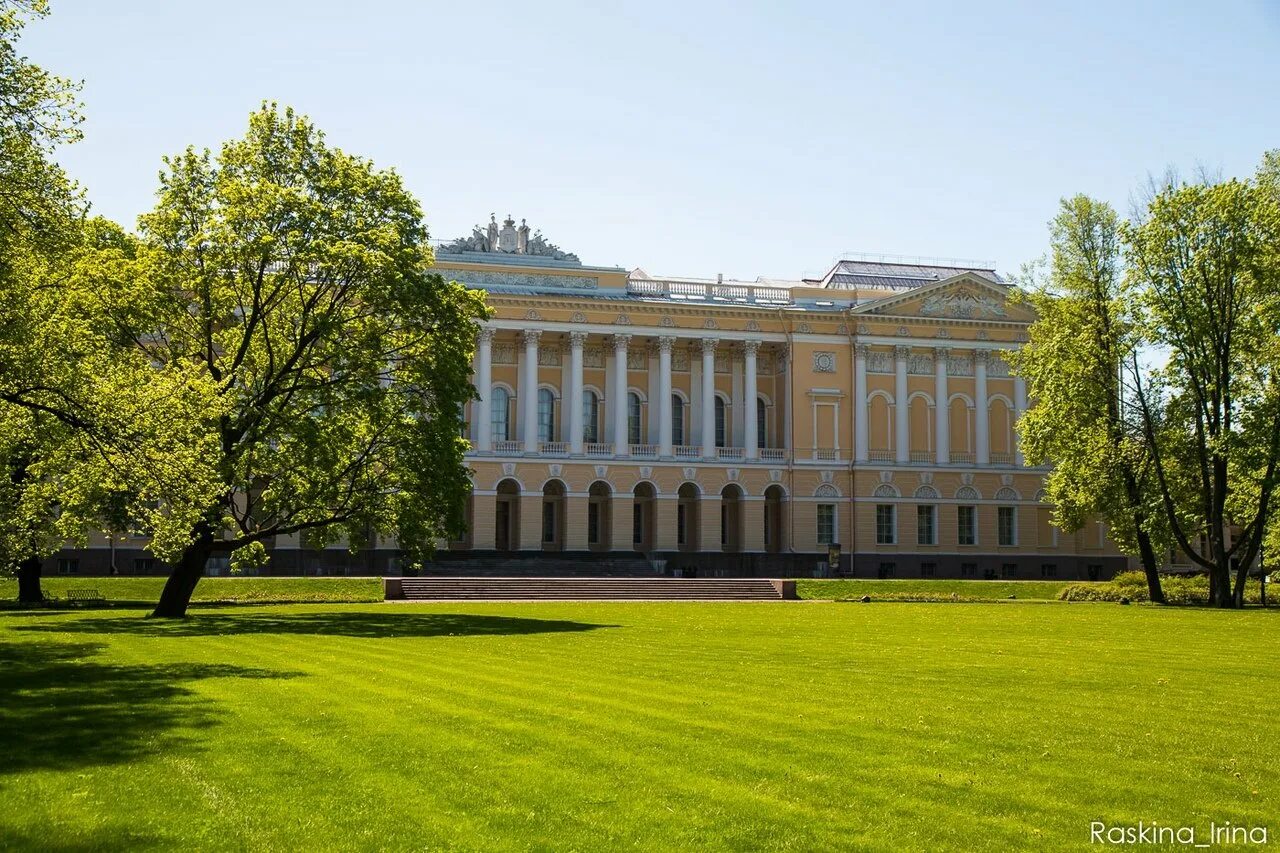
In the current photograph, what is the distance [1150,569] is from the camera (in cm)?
4897

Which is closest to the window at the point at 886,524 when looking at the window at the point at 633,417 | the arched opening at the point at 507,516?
the window at the point at 633,417

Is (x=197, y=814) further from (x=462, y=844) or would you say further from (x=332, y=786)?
(x=462, y=844)

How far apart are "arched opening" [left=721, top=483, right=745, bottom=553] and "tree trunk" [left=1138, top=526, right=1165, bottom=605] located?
82.6 ft

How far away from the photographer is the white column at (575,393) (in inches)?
2749

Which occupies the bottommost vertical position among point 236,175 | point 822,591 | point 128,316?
point 822,591

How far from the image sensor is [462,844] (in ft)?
28.0

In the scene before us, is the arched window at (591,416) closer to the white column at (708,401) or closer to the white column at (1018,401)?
the white column at (708,401)

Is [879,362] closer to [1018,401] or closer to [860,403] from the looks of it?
[860,403]

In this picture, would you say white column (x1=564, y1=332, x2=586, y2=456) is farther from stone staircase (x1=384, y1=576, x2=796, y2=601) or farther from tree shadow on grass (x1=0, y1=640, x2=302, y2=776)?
tree shadow on grass (x1=0, y1=640, x2=302, y2=776)

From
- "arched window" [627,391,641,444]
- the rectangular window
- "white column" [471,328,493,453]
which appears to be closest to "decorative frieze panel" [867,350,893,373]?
the rectangular window

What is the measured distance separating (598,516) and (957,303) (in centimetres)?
2385

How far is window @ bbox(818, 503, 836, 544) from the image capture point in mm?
71812

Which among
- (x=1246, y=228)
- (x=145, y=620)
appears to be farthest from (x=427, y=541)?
(x=1246, y=228)

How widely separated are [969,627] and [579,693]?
17282mm
